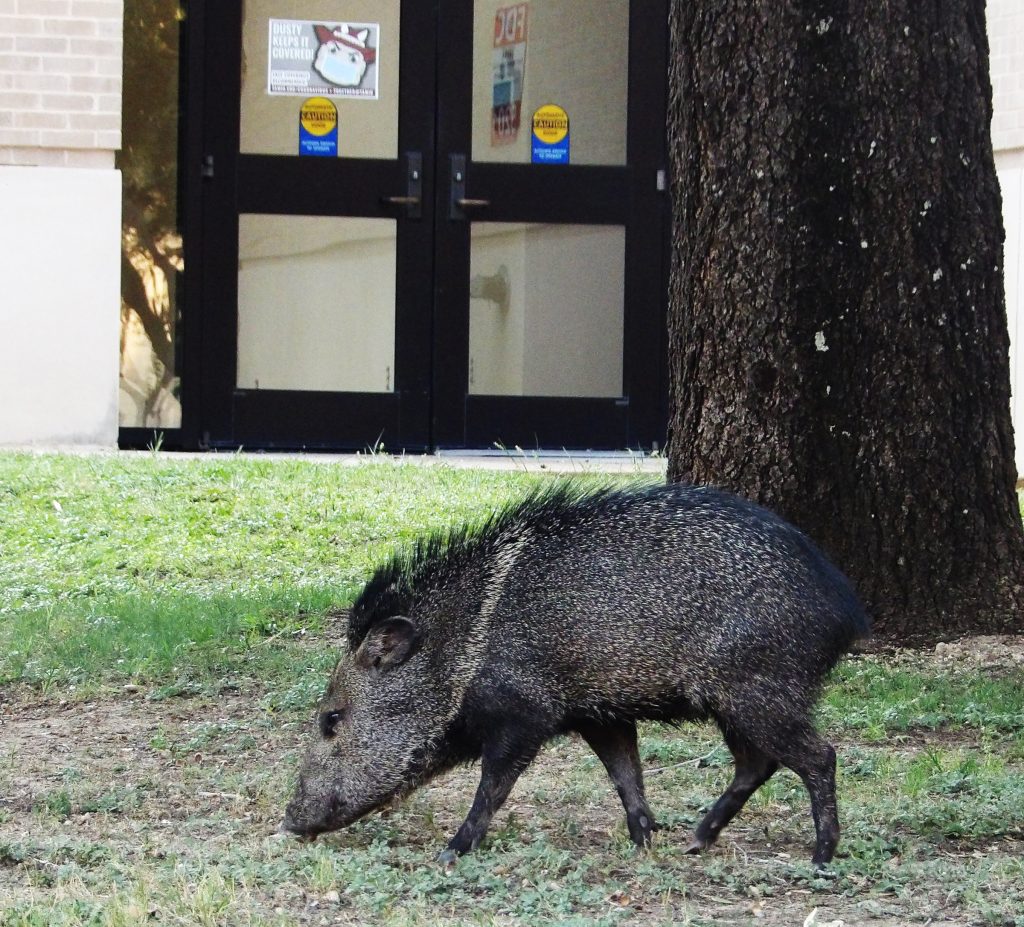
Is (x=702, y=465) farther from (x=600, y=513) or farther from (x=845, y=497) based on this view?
(x=600, y=513)

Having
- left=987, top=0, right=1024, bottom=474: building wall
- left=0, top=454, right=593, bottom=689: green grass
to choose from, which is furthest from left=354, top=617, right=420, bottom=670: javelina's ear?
left=987, top=0, right=1024, bottom=474: building wall

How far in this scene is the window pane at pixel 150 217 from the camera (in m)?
9.88

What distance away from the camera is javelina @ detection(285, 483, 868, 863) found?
3.67 metres

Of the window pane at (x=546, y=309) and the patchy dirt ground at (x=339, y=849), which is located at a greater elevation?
the window pane at (x=546, y=309)

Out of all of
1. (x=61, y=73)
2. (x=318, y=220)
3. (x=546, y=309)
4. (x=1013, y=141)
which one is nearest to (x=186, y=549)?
(x=318, y=220)

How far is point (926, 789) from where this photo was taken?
14.0 feet

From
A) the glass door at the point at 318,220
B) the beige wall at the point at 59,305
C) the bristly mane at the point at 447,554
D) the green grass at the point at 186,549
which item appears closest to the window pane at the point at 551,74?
the glass door at the point at 318,220

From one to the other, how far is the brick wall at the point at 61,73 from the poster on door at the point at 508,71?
2163 millimetres

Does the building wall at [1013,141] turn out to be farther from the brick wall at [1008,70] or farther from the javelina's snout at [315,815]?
the javelina's snout at [315,815]

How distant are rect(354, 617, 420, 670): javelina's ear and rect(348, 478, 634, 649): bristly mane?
89 millimetres

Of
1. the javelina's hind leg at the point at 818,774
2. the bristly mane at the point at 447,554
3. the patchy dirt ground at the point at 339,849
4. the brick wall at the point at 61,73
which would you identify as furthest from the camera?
the brick wall at the point at 61,73

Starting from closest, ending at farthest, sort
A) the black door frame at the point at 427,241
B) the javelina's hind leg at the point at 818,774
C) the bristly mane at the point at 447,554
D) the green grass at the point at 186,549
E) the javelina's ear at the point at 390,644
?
1. the javelina's hind leg at the point at 818,774
2. the javelina's ear at the point at 390,644
3. the bristly mane at the point at 447,554
4. the green grass at the point at 186,549
5. the black door frame at the point at 427,241

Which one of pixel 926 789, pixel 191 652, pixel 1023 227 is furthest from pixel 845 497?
pixel 1023 227

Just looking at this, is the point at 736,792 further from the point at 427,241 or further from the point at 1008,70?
the point at 1008,70
